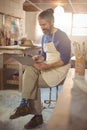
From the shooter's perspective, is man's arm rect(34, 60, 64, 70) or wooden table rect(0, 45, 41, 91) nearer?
man's arm rect(34, 60, 64, 70)

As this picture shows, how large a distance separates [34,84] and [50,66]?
9.9 inches

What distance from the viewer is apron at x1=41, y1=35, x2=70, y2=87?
224cm

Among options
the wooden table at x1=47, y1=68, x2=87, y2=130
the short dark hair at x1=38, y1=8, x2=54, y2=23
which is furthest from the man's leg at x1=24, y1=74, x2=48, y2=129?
the wooden table at x1=47, y1=68, x2=87, y2=130

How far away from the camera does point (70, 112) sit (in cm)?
84

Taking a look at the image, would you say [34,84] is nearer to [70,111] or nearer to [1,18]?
[70,111]

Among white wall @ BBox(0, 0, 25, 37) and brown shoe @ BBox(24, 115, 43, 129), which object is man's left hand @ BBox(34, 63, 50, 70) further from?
white wall @ BBox(0, 0, 25, 37)

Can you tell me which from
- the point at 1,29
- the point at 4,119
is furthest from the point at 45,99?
the point at 1,29

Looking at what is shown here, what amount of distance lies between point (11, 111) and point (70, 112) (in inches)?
79.2

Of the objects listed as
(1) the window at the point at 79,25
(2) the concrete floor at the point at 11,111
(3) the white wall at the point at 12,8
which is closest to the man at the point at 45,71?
(2) the concrete floor at the point at 11,111

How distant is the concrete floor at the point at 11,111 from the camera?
2.33 m

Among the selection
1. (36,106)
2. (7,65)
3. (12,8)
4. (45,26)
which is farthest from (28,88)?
(12,8)

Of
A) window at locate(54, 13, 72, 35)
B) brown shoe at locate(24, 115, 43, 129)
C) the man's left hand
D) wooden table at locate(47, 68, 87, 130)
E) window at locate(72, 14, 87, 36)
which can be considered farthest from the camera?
window at locate(72, 14, 87, 36)

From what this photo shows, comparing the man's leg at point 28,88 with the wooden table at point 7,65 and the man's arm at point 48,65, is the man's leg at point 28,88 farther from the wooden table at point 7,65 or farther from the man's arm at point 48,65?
the wooden table at point 7,65

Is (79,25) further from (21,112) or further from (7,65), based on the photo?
(21,112)
